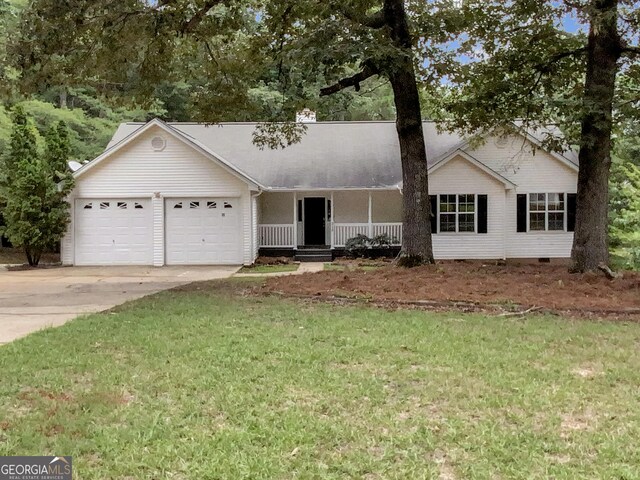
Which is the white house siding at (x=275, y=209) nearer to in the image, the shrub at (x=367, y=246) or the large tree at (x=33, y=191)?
the shrub at (x=367, y=246)

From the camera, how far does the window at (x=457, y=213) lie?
19875 millimetres

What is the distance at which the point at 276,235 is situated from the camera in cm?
2097

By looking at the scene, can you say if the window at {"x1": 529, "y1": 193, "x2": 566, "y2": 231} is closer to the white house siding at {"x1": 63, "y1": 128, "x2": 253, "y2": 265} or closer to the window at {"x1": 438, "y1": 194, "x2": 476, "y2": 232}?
the window at {"x1": 438, "y1": 194, "x2": 476, "y2": 232}

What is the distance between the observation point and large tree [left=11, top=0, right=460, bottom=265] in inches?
421

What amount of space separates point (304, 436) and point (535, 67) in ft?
40.7

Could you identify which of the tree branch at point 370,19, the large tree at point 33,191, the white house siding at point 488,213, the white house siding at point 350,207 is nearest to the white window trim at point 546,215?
the white house siding at point 488,213

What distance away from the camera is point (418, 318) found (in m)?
7.92

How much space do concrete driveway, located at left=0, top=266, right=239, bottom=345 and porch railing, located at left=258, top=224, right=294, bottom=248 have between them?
3365 millimetres

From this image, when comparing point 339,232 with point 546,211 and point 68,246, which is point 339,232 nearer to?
point 546,211

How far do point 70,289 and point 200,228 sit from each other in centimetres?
683

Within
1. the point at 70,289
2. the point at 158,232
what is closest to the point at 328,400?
the point at 70,289

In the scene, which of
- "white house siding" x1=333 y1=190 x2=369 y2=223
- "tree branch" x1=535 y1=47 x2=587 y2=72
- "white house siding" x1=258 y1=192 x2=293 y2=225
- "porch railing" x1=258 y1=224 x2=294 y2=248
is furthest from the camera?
"white house siding" x1=258 y1=192 x2=293 y2=225

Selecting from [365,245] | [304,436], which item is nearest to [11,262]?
[365,245]

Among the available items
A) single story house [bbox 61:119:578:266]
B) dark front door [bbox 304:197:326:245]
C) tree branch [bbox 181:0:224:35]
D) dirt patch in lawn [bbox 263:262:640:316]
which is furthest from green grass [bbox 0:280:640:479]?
dark front door [bbox 304:197:326:245]
